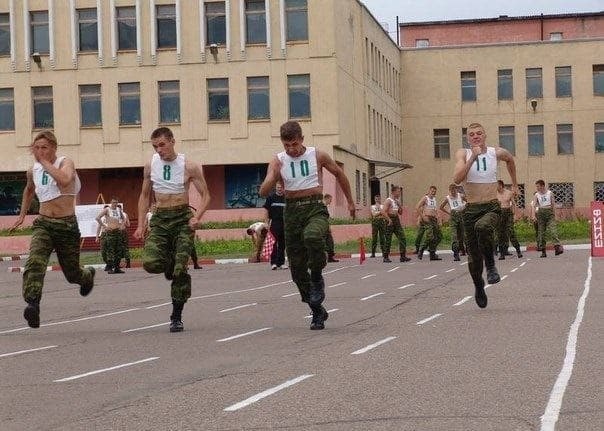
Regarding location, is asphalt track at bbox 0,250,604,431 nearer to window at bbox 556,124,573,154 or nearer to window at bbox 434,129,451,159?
window at bbox 556,124,573,154

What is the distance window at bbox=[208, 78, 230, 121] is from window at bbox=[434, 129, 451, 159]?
77.1 ft

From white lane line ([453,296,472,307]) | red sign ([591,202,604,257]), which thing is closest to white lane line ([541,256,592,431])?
white lane line ([453,296,472,307])

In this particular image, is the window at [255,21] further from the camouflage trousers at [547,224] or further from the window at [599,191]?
the window at [599,191]

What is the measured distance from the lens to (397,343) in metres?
11.9

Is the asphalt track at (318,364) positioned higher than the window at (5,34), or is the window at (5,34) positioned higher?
the window at (5,34)

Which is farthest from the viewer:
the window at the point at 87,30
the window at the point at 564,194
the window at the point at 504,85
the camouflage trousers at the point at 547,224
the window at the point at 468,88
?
the window at the point at 468,88

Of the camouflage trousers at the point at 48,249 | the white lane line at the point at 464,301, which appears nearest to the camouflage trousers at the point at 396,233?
the white lane line at the point at 464,301

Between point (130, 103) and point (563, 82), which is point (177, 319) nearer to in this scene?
point (130, 103)

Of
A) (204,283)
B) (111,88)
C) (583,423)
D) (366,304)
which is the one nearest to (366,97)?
(111,88)

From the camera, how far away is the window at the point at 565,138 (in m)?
78.4

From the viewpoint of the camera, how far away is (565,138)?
78438 millimetres

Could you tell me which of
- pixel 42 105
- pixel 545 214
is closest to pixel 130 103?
pixel 42 105

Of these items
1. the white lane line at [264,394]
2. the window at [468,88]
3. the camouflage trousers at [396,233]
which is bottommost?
the white lane line at [264,394]

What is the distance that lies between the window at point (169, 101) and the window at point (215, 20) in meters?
2.41
